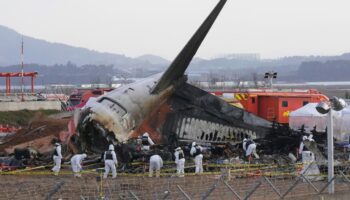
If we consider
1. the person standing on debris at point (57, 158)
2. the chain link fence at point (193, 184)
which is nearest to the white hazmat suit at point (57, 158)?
the person standing on debris at point (57, 158)

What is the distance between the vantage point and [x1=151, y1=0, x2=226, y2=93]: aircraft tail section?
34156 millimetres

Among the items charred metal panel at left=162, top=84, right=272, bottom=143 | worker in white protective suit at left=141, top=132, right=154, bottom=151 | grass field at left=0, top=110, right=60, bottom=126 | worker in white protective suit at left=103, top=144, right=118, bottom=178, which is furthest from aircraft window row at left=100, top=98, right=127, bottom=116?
grass field at left=0, top=110, right=60, bottom=126

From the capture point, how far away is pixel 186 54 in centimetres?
3416

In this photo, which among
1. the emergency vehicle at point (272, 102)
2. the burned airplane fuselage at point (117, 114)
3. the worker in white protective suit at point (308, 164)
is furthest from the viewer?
the emergency vehicle at point (272, 102)

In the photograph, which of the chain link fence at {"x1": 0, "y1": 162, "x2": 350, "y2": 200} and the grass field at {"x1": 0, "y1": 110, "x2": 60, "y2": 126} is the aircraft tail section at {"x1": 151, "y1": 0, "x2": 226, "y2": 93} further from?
the grass field at {"x1": 0, "y1": 110, "x2": 60, "y2": 126}

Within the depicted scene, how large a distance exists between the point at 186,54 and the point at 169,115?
300 centimetres

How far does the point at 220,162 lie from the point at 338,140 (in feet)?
30.4

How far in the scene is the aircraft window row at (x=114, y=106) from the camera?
105 feet

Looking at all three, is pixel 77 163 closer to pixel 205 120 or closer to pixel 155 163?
pixel 155 163

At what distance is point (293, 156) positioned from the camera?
104 ft

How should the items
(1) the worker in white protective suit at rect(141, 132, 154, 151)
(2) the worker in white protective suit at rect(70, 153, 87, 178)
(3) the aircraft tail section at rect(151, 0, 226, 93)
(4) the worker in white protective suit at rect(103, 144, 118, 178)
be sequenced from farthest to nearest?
1. (3) the aircraft tail section at rect(151, 0, 226, 93)
2. (1) the worker in white protective suit at rect(141, 132, 154, 151)
3. (2) the worker in white protective suit at rect(70, 153, 87, 178)
4. (4) the worker in white protective suit at rect(103, 144, 118, 178)

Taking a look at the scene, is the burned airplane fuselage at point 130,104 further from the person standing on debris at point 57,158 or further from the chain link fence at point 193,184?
the chain link fence at point 193,184

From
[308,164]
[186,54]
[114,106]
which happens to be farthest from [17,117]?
[308,164]

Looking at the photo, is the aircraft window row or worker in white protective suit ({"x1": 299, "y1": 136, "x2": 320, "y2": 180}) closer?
worker in white protective suit ({"x1": 299, "y1": 136, "x2": 320, "y2": 180})
